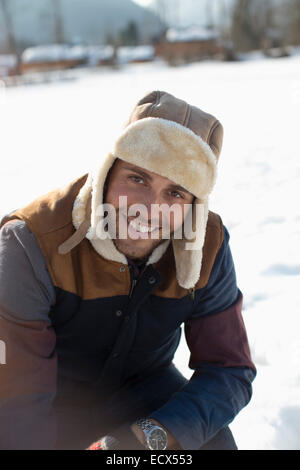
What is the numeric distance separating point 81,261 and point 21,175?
4.05 meters

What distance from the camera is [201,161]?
1.41m

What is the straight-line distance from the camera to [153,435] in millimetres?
1401

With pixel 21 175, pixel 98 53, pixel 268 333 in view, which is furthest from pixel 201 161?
pixel 98 53

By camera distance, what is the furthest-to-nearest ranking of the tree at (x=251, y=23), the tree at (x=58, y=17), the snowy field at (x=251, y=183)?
the tree at (x=251, y=23)
the tree at (x=58, y=17)
the snowy field at (x=251, y=183)

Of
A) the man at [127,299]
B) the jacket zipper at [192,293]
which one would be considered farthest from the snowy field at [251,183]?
the jacket zipper at [192,293]

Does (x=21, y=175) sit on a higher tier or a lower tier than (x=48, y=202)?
lower

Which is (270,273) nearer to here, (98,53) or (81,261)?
(81,261)

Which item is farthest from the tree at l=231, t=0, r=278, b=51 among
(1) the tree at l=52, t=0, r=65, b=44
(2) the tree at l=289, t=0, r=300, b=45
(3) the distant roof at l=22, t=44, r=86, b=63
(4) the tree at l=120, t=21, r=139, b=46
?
(4) the tree at l=120, t=21, r=139, b=46

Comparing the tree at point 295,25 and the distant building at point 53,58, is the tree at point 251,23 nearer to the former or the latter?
the tree at point 295,25

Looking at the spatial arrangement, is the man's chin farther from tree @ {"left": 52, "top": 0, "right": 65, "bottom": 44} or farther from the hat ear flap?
tree @ {"left": 52, "top": 0, "right": 65, "bottom": 44}

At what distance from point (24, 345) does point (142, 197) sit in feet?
1.95

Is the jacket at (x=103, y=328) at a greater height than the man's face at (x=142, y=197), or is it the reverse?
the man's face at (x=142, y=197)

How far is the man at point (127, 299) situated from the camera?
1.32 meters

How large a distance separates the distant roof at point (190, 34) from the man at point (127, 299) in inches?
1621
